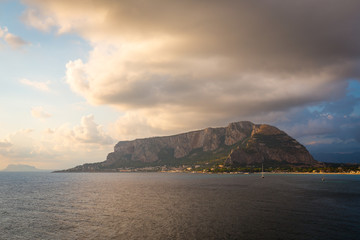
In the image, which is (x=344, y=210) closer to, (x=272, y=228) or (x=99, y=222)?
(x=272, y=228)

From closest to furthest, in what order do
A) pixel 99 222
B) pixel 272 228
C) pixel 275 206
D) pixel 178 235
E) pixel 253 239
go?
1. pixel 253 239
2. pixel 178 235
3. pixel 272 228
4. pixel 99 222
5. pixel 275 206

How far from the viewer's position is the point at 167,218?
7056cm

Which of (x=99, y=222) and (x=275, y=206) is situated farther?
(x=275, y=206)


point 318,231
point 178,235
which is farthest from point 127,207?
point 318,231

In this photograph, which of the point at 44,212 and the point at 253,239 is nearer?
the point at 253,239

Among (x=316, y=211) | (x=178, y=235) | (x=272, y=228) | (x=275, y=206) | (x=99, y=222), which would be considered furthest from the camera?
(x=275, y=206)

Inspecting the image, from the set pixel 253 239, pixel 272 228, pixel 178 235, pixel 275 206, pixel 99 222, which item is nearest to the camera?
pixel 253 239

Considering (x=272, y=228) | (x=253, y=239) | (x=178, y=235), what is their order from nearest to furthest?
(x=253, y=239) < (x=178, y=235) < (x=272, y=228)

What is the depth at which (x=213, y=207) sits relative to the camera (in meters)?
86.6

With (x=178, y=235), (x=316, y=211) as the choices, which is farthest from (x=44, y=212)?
(x=316, y=211)

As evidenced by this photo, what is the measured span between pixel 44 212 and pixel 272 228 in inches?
2885

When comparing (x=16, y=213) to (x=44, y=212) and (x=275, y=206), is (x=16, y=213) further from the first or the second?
(x=275, y=206)

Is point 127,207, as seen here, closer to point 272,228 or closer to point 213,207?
point 213,207

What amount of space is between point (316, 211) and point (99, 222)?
2731 inches
